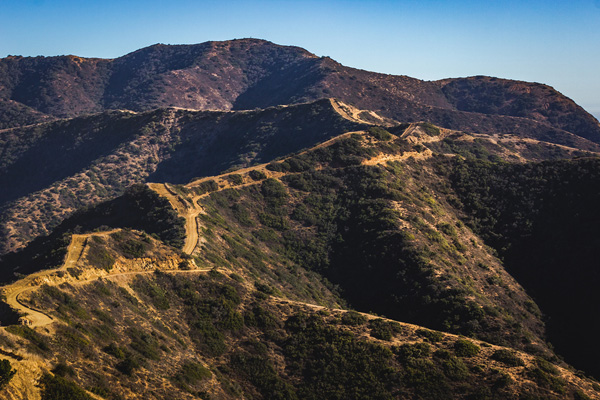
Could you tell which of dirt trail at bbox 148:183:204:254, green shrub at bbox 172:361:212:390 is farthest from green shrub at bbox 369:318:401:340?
dirt trail at bbox 148:183:204:254

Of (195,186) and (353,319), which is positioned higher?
(195,186)

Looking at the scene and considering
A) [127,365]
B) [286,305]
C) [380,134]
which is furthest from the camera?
[380,134]

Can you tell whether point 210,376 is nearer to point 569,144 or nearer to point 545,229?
point 545,229

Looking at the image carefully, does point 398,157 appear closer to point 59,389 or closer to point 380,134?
point 380,134

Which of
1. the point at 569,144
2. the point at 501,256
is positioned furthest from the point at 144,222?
the point at 569,144

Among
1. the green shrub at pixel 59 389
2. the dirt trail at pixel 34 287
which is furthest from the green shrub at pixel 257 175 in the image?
the green shrub at pixel 59 389

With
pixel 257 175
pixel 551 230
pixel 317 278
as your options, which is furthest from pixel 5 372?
pixel 551 230
